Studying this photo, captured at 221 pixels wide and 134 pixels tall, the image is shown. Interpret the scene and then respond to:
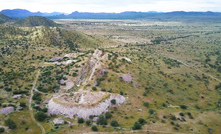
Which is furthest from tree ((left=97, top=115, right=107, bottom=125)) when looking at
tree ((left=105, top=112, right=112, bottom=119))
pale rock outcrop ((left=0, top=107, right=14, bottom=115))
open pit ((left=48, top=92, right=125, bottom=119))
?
pale rock outcrop ((left=0, top=107, right=14, bottom=115))

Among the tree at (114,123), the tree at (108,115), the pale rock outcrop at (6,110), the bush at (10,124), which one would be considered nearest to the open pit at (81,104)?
the tree at (108,115)

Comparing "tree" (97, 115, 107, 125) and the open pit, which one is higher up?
the open pit

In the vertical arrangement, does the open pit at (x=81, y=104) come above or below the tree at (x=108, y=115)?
above

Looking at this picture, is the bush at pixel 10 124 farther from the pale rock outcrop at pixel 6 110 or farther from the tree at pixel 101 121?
the tree at pixel 101 121

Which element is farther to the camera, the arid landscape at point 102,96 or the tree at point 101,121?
the arid landscape at point 102,96

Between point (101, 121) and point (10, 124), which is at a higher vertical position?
point (10, 124)

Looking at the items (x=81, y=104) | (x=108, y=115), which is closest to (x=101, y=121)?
(x=108, y=115)

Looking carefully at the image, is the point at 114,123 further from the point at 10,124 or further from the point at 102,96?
the point at 10,124

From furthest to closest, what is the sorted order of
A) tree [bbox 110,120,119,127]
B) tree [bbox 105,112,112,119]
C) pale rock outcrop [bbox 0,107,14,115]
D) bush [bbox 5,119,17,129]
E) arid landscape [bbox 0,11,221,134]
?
tree [bbox 105,112,112,119] → pale rock outcrop [bbox 0,107,14,115] → arid landscape [bbox 0,11,221,134] → tree [bbox 110,120,119,127] → bush [bbox 5,119,17,129]

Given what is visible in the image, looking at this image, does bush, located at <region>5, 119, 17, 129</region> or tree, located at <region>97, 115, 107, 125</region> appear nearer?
bush, located at <region>5, 119, 17, 129</region>

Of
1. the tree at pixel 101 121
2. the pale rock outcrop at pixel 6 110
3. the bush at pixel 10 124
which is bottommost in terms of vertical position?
the tree at pixel 101 121

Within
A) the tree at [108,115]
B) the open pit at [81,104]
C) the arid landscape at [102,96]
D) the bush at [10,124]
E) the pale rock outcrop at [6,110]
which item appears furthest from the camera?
the tree at [108,115]

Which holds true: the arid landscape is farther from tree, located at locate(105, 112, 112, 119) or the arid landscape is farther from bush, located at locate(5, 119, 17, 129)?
bush, located at locate(5, 119, 17, 129)
